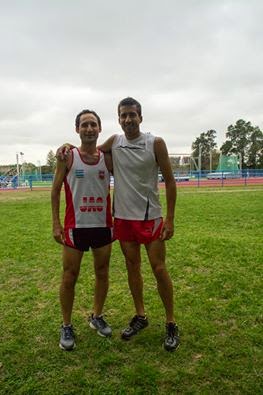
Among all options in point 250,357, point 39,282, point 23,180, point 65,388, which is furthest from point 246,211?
point 23,180

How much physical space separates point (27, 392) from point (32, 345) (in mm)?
690

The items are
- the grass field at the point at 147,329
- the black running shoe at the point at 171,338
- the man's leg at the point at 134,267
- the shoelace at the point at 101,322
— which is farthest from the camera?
the shoelace at the point at 101,322

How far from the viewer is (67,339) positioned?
10.5 ft

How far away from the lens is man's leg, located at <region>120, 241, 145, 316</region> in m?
3.31

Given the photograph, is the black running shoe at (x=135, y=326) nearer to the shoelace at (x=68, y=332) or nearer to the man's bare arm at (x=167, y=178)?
the shoelace at (x=68, y=332)

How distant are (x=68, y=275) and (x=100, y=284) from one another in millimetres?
365

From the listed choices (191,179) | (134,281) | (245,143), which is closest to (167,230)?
(134,281)

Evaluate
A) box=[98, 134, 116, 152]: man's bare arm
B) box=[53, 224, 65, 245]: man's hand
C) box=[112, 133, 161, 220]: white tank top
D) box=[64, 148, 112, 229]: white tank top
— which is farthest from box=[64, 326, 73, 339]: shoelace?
box=[98, 134, 116, 152]: man's bare arm

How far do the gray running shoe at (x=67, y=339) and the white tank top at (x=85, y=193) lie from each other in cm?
88

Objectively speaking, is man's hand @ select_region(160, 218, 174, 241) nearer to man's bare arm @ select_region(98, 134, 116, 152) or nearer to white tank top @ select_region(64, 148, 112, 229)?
white tank top @ select_region(64, 148, 112, 229)

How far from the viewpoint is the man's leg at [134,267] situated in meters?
3.31

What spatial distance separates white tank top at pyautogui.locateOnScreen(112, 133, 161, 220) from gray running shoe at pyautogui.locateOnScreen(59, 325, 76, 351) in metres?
1.06

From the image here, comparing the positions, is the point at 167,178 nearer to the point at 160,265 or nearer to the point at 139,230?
the point at 139,230

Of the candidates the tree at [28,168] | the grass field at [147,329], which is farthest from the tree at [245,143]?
the grass field at [147,329]
